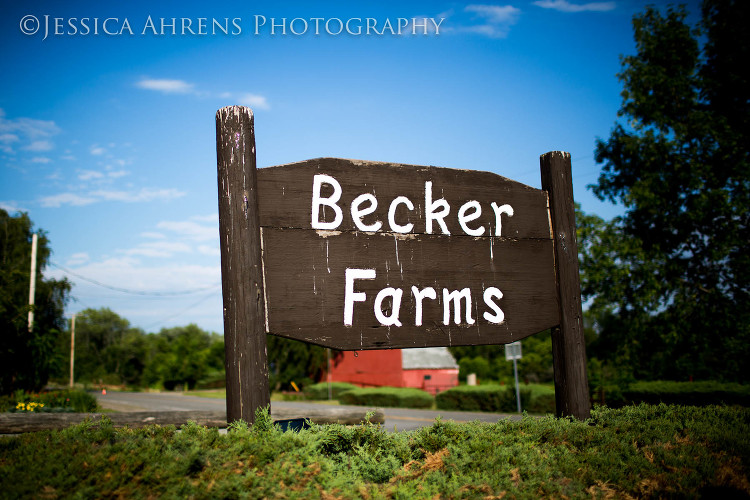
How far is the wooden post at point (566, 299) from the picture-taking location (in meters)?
4.82

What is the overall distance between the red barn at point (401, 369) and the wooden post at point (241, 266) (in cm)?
3350

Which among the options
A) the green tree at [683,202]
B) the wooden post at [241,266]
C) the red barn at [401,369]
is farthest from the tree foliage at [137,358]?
the wooden post at [241,266]

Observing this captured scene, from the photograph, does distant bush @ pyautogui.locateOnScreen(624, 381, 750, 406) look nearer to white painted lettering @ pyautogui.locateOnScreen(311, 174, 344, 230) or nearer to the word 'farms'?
the word 'farms'

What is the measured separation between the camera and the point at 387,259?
4.22m

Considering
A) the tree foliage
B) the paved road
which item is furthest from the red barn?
the tree foliage

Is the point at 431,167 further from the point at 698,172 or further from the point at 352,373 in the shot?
the point at 352,373

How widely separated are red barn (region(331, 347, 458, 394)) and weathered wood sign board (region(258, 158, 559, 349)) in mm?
32405

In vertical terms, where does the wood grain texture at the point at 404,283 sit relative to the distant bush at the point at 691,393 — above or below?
above

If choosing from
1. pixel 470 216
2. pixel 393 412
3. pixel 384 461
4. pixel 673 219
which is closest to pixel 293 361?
pixel 393 412

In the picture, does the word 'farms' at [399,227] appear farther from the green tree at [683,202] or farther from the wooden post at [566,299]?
the green tree at [683,202]

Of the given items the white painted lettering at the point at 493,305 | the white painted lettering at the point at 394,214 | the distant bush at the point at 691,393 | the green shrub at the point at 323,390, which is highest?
the white painted lettering at the point at 394,214

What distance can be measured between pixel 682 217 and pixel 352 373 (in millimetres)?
27321

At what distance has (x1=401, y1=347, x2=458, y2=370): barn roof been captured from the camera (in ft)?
126

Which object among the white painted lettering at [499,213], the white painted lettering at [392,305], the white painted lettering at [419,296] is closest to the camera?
the white painted lettering at [392,305]
